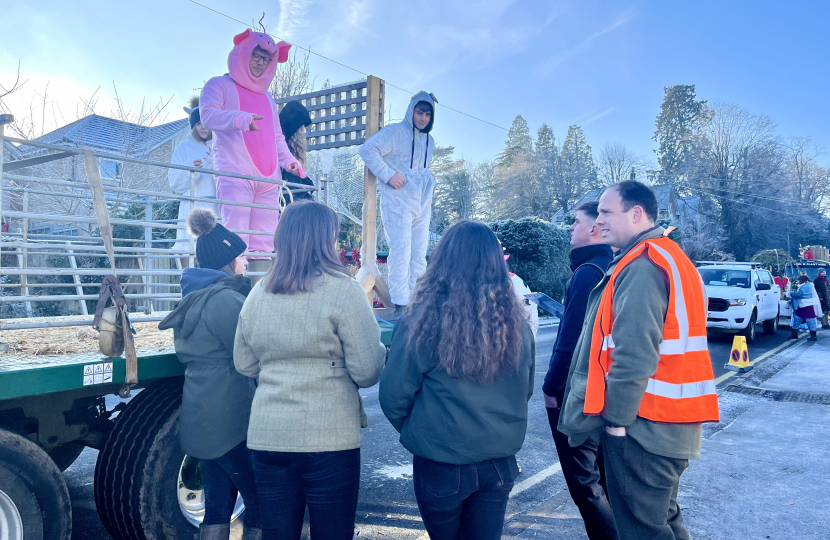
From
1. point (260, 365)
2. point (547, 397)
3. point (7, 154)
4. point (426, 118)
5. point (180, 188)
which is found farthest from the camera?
point (7, 154)

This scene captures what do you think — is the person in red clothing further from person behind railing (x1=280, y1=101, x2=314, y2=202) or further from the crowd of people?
the crowd of people

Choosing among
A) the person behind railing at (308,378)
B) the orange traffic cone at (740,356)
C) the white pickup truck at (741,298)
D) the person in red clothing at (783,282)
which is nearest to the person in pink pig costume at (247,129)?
the person behind railing at (308,378)

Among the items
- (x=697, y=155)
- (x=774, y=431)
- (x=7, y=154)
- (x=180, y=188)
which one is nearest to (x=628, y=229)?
(x=180, y=188)

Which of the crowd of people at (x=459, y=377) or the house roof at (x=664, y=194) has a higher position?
the house roof at (x=664, y=194)

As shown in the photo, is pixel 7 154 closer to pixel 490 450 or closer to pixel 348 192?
pixel 490 450

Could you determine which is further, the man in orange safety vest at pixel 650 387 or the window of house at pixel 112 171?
the window of house at pixel 112 171

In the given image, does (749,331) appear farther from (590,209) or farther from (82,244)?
(82,244)

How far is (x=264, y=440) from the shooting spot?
2.29m

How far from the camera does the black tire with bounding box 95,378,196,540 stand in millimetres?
2857

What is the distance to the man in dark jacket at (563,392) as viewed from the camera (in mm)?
2975

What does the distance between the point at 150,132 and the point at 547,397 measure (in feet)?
56.0

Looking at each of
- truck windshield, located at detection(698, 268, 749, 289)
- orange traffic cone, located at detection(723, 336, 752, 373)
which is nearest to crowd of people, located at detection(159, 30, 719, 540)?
orange traffic cone, located at detection(723, 336, 752, 373)

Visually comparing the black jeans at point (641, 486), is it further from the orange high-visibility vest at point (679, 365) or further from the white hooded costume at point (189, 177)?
the white hooded costume at point (189, 177)

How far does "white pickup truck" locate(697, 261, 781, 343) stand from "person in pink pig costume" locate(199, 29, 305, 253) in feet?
33.6
